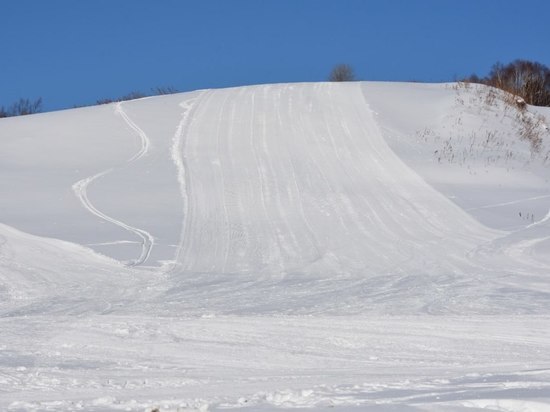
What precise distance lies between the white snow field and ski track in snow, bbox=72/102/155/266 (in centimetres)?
8

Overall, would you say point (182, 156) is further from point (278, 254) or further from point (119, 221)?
point (278, 254)

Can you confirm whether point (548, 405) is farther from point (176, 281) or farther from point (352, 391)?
point (176, 281)

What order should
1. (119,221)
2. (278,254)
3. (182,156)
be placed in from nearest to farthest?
(278,254) → (119,221) → (182,156)

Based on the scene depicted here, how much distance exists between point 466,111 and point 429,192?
8261mm

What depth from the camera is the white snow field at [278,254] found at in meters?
5.13

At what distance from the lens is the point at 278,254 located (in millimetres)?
11586

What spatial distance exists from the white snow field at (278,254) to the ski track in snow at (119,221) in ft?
0.25

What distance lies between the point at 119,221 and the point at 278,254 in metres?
3.13

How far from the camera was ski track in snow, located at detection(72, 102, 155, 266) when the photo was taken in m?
11.7

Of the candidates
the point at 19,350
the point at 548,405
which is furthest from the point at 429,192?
the point at 548,405

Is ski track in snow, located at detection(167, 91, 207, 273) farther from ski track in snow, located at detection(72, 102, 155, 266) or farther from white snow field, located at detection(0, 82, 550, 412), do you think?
ski track in snow, located at detection(72, 102, 155, 266)

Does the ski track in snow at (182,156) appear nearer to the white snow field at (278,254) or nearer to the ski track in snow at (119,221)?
the white snow field at (278,254)

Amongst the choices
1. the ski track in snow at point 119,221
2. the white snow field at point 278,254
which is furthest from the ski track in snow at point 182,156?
the ski track in snow at point 119,221

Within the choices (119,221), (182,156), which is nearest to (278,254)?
(119,221)
